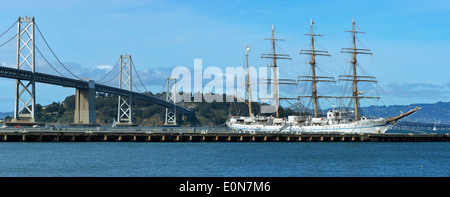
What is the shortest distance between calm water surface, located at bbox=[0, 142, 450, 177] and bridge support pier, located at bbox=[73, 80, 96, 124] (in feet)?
159

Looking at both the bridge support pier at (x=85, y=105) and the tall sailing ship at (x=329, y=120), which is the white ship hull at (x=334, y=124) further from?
the bridge support pier at (x=85, y=105)

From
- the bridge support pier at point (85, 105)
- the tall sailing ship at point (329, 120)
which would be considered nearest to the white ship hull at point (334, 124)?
the tall sailing ship at point (329, 120)

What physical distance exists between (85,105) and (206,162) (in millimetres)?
65182

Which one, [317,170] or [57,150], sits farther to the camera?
[57,150]

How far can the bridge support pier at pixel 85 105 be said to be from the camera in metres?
98.5

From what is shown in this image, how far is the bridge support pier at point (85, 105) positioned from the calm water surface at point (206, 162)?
48438 mm

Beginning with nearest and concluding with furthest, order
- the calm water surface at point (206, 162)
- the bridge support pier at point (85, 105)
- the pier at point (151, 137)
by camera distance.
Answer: the calm water surface at point (206, 162), the pier at point (151, 137), the bridge support pier at point (85, 105)

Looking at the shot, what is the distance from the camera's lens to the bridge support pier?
98.5m

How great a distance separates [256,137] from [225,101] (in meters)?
137

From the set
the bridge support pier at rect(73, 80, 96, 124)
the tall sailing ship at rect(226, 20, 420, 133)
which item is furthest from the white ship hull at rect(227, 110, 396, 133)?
the bridge support pier at rect(73, 80, 96, 124)

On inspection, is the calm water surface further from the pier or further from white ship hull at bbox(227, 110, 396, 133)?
white ship hull at bbox(227, 110, 396, 133)
